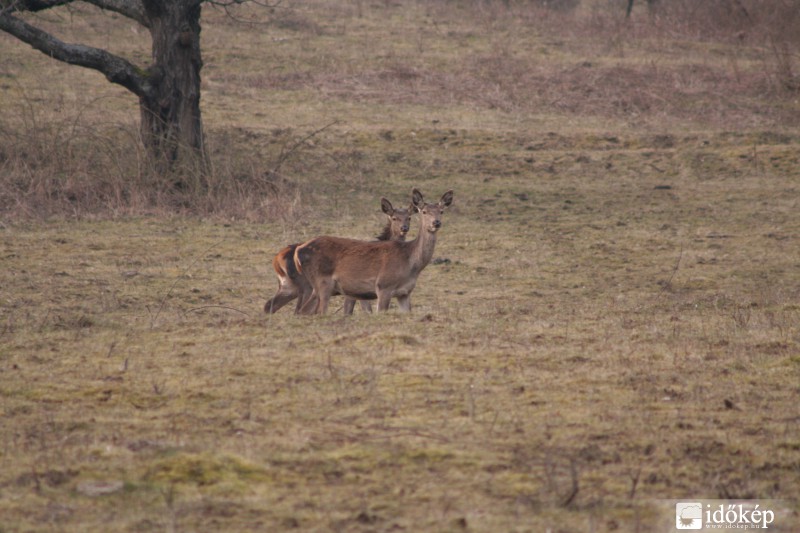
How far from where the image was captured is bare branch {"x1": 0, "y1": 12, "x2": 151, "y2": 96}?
16.6m

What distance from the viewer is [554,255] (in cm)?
1522

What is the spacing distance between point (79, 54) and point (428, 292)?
705 centimetres

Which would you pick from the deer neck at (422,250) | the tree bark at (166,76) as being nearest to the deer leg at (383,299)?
the deer neck at (422,250)

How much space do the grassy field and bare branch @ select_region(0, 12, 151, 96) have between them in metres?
0.94

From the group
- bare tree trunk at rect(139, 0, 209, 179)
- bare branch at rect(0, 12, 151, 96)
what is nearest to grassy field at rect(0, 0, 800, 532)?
bare tree trunk at rect(139, 0, 209, 179)

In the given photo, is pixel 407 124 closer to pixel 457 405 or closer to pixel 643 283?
pixel 643 283

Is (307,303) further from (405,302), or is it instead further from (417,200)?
(417,200)

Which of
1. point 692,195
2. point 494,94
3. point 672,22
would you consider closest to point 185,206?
point 692,195

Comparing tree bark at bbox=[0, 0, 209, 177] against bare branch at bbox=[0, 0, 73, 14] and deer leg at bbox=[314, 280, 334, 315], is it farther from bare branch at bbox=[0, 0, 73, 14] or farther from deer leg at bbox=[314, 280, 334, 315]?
deer leg at bbox=[314, 280, 334, 315]

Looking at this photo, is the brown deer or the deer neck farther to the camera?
the deer neck

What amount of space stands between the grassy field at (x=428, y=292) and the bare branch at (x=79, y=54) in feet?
3.08

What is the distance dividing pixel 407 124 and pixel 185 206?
21.5 feet

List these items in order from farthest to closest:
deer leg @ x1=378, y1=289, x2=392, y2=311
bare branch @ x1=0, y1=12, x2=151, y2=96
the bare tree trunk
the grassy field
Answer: the bare tree trunk, bare branch @ x1=0, y1=12, x2=151, y2=96, deer leg @ x1=378, y1=289, x2=392, y2=311, the grassy field

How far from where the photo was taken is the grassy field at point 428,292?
596cm
